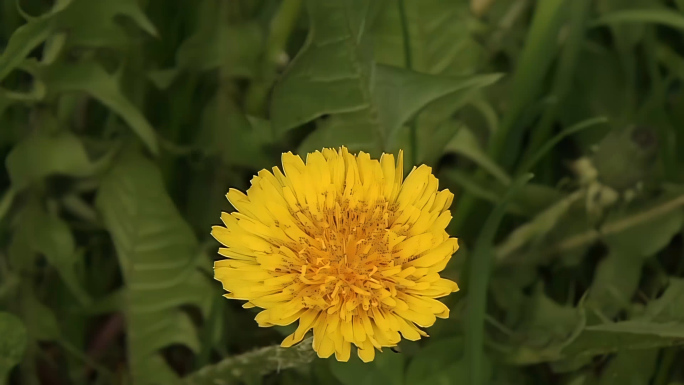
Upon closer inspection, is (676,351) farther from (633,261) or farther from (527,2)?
(527,2)

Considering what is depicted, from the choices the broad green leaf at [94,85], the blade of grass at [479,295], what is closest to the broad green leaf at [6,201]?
the broad green leaf at [94,85]

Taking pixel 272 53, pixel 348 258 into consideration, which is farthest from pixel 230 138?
pixel 348 258

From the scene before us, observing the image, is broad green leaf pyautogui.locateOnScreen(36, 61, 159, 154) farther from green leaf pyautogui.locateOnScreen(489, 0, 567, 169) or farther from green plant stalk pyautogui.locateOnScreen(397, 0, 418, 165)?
green leaf pyautogui.locateOnScreen(489, 0, 567, 169)

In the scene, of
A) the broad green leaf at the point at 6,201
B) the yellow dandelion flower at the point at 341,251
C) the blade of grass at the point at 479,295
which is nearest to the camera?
the yellow dandelion flower at the point at 341,251

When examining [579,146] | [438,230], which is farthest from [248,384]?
[579,146]

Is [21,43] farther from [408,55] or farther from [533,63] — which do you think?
[533,63]

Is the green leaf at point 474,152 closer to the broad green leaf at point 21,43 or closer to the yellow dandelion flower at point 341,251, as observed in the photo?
the yellow dandelion flower at point 341,251
